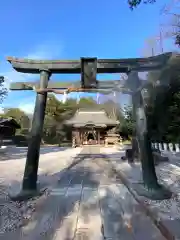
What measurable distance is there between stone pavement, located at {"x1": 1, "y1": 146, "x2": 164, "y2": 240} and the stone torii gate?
783 millimetres

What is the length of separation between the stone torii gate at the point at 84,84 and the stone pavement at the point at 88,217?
783 mm

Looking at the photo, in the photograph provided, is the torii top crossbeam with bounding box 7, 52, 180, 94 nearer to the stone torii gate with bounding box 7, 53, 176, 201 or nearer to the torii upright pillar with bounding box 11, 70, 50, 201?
the stone torii gate with bounding box 7, 53, 176, 201

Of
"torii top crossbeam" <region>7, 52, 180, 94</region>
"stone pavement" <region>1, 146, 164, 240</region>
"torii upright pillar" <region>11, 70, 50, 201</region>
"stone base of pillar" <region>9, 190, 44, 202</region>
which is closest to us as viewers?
"stone pavement" <region>1, 146, 164, 240</region>

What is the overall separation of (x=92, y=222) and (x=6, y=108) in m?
56.1

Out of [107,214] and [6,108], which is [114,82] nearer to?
[107,214]

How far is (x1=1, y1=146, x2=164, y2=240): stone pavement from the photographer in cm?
368

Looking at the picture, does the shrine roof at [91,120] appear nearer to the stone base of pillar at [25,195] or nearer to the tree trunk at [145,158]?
the tree trunk at [145,158]

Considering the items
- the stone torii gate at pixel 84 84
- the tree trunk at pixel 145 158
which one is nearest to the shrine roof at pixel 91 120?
the stone torii gate at pixel 84 84

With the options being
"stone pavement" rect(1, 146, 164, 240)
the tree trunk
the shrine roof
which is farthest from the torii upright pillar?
the shrine roof

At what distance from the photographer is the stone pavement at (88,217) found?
12.1 ft

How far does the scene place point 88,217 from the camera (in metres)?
4.43

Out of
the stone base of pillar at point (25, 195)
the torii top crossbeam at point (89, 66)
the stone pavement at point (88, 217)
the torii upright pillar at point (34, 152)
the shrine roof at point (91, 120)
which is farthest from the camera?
the shrine roof at point (91, 120)

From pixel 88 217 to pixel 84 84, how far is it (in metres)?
3.31

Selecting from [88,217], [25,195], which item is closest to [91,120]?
[25,195]
